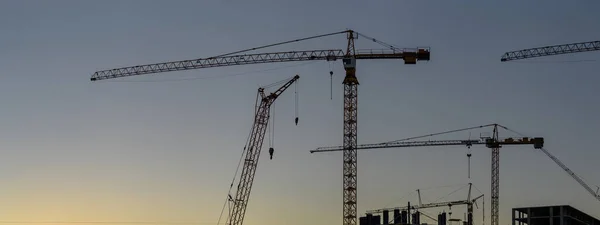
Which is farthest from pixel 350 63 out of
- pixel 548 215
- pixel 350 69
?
pixel 548 215

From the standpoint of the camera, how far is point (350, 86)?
19862 centimetres

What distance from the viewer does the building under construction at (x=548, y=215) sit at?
190 m

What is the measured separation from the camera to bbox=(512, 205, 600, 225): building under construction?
189875 millimetres

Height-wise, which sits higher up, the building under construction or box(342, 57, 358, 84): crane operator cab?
box(342, 57, 358, 84): crane operator cab

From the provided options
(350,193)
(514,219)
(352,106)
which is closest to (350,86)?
(352,106)

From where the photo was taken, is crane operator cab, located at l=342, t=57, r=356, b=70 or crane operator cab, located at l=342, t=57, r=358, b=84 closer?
crane operator cab, located at l=342, t=57, r=356, b=70

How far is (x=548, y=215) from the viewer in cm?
19125

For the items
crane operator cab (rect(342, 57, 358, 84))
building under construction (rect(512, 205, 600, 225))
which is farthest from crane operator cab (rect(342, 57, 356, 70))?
building under construction (rect(512, 205, 600, 225))

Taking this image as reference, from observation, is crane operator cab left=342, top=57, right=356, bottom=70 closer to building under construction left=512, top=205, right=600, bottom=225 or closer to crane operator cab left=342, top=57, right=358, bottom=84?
crane operator cab left=342, top=57, right=358, bottom=84

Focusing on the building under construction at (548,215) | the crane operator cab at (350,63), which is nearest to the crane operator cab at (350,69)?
the crane operator cab at (350,63)

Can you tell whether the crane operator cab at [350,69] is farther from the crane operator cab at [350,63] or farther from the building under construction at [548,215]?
the building under construction at [548,215]

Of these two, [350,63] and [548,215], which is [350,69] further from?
[548,215]

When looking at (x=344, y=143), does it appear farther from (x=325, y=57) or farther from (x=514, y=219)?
(x=514, y=219)

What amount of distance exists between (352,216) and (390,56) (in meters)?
31.6
